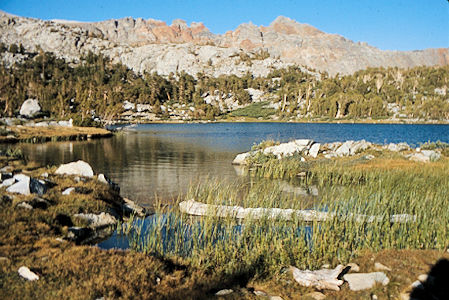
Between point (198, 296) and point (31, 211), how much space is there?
23.0 ft

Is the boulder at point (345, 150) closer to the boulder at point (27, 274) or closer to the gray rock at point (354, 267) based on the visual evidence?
the gray rock at point (354, 267)

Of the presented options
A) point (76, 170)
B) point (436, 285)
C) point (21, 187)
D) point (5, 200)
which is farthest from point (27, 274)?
point (76, 170)

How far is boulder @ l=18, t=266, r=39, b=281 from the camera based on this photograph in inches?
256

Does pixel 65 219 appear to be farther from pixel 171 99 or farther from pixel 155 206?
pixel 171 99

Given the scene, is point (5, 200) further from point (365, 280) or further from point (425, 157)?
point (425, 157)

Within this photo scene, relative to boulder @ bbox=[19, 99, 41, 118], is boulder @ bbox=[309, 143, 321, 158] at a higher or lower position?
lower

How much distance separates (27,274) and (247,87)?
186m

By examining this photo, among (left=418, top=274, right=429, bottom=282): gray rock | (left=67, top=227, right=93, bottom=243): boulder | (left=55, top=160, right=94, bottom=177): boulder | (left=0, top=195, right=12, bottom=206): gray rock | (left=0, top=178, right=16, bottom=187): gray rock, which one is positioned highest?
(left=0, top=178, right=16, bottom=187): gray rock

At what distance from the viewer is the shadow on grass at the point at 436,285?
6547 millimetres

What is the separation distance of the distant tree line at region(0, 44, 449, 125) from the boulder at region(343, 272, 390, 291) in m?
98.2

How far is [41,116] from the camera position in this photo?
293 ft

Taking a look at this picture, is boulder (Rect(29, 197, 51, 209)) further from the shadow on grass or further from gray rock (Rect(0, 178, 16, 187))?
the shadow on grass

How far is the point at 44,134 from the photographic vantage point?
52031mm

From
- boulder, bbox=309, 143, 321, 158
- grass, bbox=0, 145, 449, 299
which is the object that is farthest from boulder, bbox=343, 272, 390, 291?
boulder, bbox=309, 143, 321, 158
